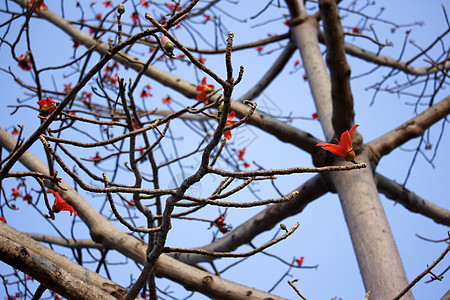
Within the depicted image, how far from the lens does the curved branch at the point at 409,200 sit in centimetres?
178

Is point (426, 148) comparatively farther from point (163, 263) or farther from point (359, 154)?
point (163, 263)

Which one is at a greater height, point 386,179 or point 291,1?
point 291,1

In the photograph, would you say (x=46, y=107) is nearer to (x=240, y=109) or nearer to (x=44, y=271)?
(x=44, y=271)

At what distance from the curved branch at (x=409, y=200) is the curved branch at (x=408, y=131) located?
0.16 meters

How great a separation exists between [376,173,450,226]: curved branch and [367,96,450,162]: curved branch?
16cm

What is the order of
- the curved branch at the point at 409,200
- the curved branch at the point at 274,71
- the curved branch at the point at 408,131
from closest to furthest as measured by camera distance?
the curved branch at the point at 408,131, the curved branch at the point at 409,200, the curved branch at the point at 274,71

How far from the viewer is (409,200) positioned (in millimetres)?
1856

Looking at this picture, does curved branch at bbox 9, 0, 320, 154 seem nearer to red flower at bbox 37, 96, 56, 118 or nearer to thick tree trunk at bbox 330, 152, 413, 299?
thick tree trunk at bbox 330, 152, 413, 299

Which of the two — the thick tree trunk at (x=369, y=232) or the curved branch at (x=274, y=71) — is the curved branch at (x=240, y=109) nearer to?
the thick tree trunk at (x=369, y=232)

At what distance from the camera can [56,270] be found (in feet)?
2.18

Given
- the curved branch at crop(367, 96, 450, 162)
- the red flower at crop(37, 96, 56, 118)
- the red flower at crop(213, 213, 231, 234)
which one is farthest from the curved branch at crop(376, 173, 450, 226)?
the red flower at crop(37, 96, 56, 118)

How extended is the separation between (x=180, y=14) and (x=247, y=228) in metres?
1.39

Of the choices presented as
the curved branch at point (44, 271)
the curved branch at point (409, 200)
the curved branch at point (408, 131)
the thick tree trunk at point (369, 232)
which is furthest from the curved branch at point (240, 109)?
the curved branch at point (44, 271)

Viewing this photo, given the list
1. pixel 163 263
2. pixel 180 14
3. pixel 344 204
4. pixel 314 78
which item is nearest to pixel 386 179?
pixel 344 204
